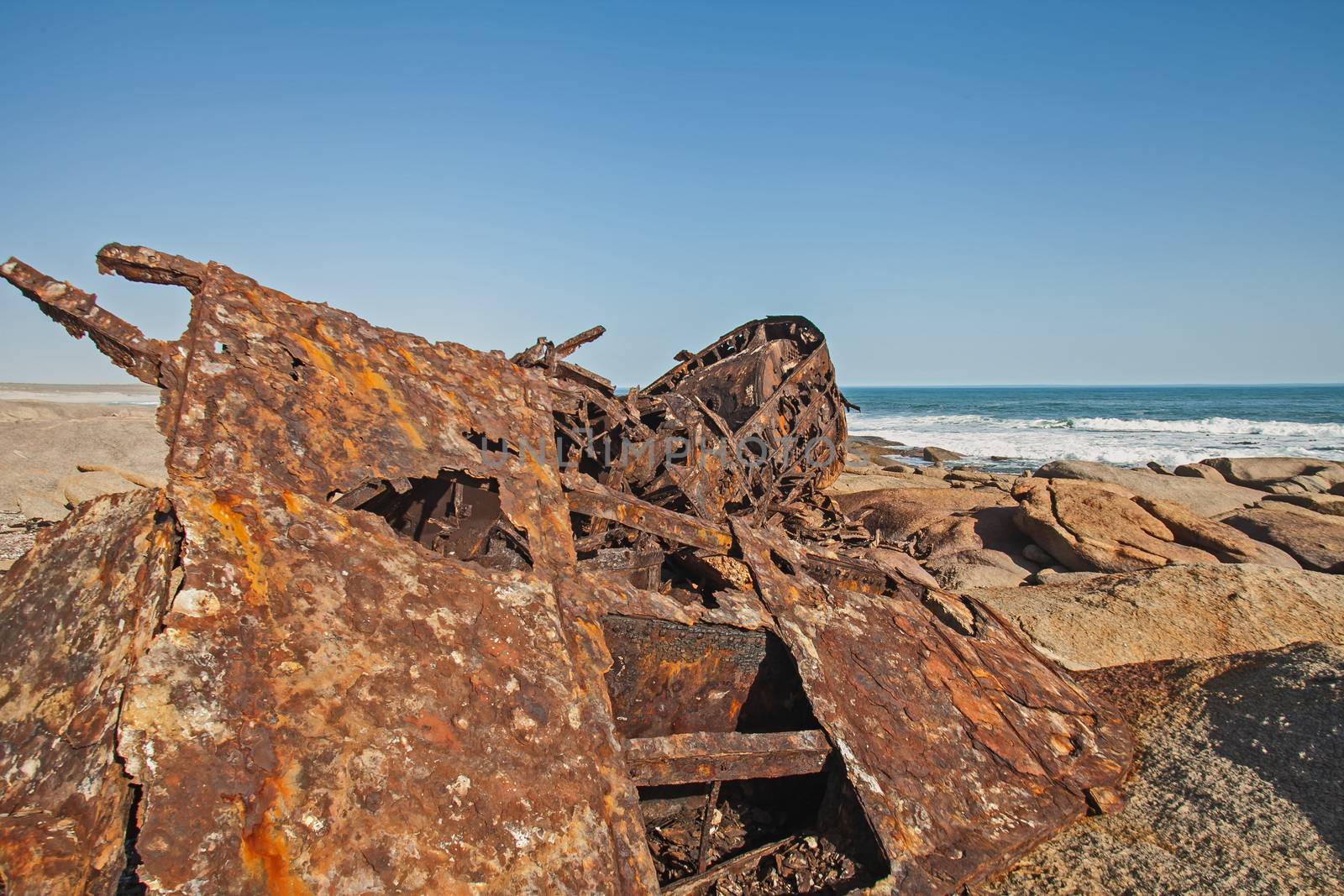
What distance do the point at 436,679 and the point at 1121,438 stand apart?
133 ft

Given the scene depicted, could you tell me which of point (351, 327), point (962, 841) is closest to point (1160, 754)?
point (962, 841)

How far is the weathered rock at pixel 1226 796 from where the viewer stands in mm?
2441

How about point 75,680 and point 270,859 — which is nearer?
point 270,859

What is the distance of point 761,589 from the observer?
2.90 meters

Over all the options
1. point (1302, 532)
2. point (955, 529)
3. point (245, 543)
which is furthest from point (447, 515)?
point (1302, 532)

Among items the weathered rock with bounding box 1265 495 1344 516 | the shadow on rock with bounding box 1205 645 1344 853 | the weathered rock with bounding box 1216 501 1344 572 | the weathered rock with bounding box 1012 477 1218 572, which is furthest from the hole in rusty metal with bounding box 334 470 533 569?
the weathered rock with bounding box 1265 495 1344 516

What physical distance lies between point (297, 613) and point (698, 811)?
1.77 meters

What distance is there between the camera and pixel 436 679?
186cm

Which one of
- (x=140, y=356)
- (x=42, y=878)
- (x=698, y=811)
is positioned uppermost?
(x=140, y=356)

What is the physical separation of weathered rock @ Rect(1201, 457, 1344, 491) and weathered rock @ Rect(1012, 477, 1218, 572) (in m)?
11.4

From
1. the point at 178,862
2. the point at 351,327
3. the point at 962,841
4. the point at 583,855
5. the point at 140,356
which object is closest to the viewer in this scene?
the point at 178,862

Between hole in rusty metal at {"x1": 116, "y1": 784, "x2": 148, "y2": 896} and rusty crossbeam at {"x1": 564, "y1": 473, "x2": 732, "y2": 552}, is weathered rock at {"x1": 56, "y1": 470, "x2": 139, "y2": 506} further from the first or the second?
hole in rusty metal at {"x1": 116, "y1": 784, "x2": 148, "y2": 896}

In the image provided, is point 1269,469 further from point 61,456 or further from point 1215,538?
point 61,456

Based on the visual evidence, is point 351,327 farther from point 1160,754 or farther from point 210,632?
point 1160,754
